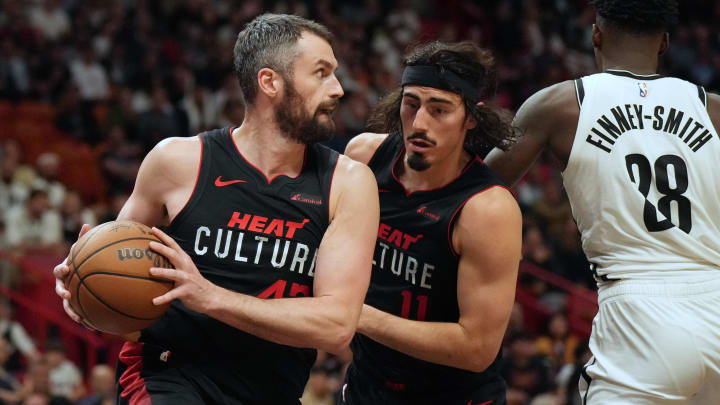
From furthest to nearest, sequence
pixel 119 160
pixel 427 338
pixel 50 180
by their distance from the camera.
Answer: pixel 119 160
pixel 50 180
pixel 427 338

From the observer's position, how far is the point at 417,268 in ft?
12.6

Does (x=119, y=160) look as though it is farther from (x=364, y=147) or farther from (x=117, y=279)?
(x=117, y=279)

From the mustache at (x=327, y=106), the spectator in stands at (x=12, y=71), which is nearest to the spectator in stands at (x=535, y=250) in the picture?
the spectator in stands at (x=12, y=71)

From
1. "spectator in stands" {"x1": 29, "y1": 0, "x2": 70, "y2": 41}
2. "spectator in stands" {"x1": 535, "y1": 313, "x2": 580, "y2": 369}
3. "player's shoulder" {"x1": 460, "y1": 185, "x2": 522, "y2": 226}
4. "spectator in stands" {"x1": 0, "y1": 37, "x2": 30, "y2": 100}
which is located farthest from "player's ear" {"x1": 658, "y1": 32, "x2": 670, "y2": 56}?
"spectator in stands" {"x1": 29, "y1": 0, "x2": 70, "y2": 41}

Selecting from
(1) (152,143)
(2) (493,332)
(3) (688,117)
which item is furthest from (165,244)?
(1) (152,143)

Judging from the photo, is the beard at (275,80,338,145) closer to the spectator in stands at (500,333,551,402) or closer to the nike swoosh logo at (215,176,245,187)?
the nike swoosh logo at (215,176,245,187)

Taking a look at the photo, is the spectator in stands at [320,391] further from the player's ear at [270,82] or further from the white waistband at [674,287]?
the player's ear at [270,82]

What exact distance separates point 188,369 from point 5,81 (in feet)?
32.4

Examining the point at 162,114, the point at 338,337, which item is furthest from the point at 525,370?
the point at 338,337

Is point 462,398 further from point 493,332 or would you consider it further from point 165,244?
point 165,244

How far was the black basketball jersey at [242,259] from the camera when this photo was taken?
10.9ft

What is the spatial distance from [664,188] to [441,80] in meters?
1.01

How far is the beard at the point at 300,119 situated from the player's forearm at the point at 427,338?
2.40 feet

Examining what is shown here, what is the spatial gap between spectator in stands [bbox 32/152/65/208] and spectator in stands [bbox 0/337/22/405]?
2.25 m
